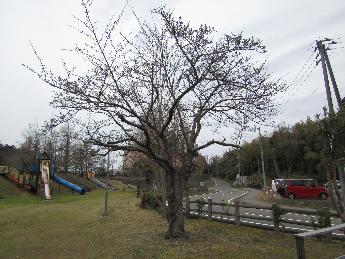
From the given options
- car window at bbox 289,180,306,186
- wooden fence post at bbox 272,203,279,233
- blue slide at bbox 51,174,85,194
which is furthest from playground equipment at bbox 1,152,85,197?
wooden fence post at bbox 272,203,279,233

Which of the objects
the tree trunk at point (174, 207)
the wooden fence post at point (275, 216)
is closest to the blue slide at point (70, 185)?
the tree trunk at point (174, 207)

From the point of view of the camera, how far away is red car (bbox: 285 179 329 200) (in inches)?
1436

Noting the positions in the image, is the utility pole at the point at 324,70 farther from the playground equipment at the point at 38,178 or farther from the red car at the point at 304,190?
the playground equipment at the point at 38,178

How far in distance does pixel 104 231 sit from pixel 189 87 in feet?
22.7

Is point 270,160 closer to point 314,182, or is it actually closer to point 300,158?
point 300,158

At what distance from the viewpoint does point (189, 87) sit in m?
12.6

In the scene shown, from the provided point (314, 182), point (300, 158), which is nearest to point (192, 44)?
point (314, 182)

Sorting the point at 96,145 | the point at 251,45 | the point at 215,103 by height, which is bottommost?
the point at 96,145

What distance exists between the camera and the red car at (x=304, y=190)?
3647 cm

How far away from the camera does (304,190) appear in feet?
120

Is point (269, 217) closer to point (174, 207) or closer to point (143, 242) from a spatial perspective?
point (174, 207)

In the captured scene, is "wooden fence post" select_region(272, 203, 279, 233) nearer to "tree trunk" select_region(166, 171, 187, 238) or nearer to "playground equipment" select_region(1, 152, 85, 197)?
"tree trunk" select_region(166, 171, 187, 238)

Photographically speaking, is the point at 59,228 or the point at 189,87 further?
the point at 59,228

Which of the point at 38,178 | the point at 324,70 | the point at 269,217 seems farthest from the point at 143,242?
the point at 38,178
